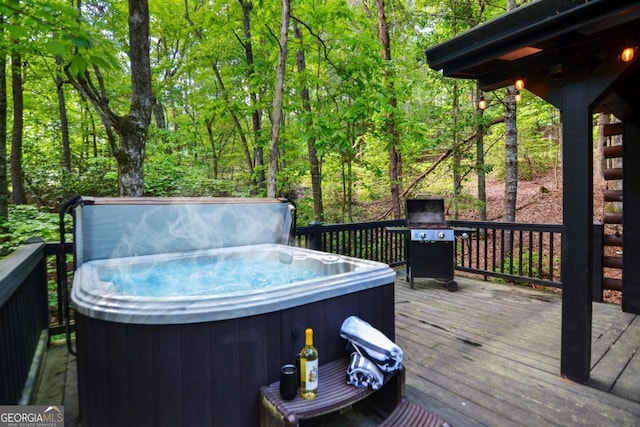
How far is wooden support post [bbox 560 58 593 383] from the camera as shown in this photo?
7.04 ft

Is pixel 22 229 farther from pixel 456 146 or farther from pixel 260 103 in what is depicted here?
pixel 456 146

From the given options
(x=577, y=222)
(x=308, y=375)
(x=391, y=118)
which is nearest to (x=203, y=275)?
(x=308, y=375)

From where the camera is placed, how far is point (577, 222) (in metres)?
2.21

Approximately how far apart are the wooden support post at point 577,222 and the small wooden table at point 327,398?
1272mm

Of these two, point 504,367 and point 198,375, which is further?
point 504,367

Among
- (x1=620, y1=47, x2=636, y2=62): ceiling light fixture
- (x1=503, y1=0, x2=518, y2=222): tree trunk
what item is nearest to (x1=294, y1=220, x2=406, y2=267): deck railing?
(x1=503, y1=0, x2=518, y2=222): tree trunk

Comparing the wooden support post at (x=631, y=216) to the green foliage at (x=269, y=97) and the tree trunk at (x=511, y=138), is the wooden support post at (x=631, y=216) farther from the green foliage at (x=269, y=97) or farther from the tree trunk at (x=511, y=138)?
the green foliage at (x=269, y=97)

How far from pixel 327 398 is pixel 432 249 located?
3195mm

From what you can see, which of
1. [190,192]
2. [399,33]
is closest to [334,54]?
[399,33]

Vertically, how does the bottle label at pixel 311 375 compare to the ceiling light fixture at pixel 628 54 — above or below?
below

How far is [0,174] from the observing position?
362 centimetres

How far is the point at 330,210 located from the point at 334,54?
436cm

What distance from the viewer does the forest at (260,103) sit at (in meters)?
4.55

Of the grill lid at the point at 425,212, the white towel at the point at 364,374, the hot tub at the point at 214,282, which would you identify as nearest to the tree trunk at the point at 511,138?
the grill lid at the point at 425,212
